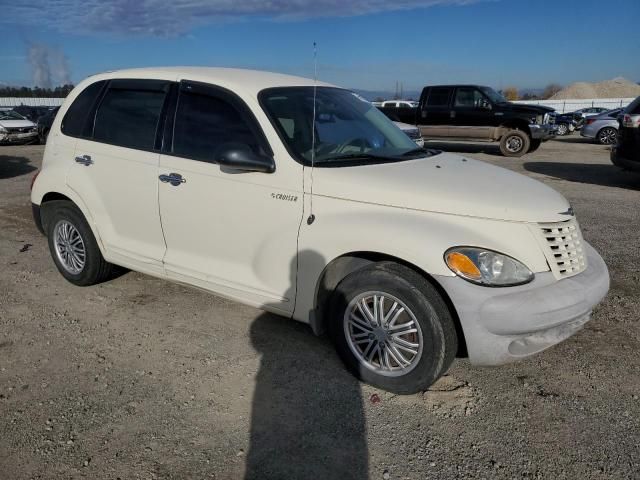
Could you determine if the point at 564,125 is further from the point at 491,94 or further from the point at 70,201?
the point at 70,201

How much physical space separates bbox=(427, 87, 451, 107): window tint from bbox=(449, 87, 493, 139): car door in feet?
0.83

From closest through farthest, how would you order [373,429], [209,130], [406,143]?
[373,429] < [209,130] < [406,143]

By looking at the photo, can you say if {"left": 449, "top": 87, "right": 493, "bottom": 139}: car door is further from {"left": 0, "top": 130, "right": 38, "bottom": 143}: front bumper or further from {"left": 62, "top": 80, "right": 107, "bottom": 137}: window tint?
{"left": 0, "top": 130, "right": 38, "bottom": 143}: front bumper

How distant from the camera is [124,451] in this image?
278cm

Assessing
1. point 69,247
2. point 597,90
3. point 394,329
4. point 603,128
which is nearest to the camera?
point 394,329

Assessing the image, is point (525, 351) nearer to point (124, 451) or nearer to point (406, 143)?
point (406, 143)

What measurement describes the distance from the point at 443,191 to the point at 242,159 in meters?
1.27

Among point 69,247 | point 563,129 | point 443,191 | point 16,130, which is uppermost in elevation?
point 443,191

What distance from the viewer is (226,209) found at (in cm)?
371

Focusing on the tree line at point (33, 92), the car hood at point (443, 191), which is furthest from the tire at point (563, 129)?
the tree line at point (33, 92)

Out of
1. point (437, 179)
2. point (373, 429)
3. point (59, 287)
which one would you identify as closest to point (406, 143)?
point (437, 179)

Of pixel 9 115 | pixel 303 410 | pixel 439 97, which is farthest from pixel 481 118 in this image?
pixel 9 115

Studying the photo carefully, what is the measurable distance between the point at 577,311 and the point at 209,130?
270cm

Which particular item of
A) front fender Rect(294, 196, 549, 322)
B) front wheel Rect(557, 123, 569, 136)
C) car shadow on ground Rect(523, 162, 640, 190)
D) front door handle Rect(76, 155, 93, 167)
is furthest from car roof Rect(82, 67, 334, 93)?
front wheel Rect(557, 123, 569, 136)
